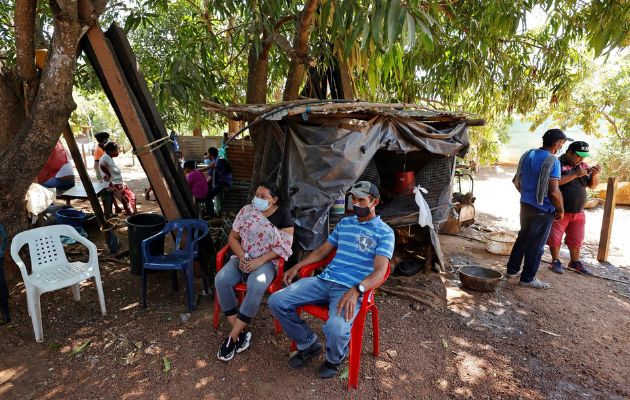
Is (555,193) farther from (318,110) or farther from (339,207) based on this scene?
(318,110)

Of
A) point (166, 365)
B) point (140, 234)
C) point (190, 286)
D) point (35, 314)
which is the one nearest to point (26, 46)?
point (140, 234)

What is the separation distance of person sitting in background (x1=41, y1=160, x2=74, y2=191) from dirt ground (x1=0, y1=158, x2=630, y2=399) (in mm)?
2708

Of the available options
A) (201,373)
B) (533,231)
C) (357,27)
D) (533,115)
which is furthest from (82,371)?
(533,115)

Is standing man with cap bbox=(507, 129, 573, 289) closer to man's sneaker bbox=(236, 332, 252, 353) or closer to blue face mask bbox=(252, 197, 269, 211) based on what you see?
blue face mask bbox=(252, 197, 269, 211)

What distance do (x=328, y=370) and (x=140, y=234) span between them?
2.68 m

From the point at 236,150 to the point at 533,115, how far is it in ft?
36.8

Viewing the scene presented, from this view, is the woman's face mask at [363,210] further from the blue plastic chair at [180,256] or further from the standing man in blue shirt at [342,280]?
the blue plastic chair at [180,256]

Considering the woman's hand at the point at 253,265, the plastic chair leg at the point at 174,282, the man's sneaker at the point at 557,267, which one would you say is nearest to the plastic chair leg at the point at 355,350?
the woman's hand at the point at 253,265

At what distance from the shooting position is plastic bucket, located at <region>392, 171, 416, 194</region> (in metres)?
5.38

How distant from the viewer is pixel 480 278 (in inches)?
179

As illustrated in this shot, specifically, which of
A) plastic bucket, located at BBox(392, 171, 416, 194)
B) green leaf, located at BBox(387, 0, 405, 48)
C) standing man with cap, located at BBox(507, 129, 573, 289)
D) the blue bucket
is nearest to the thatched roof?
plastic bucket, located at BBox(392, 171, 416, 194)

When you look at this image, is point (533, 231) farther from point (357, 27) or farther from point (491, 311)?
point (357, 27)

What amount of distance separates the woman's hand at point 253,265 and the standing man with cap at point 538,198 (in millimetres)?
3130

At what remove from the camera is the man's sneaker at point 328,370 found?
288cm
